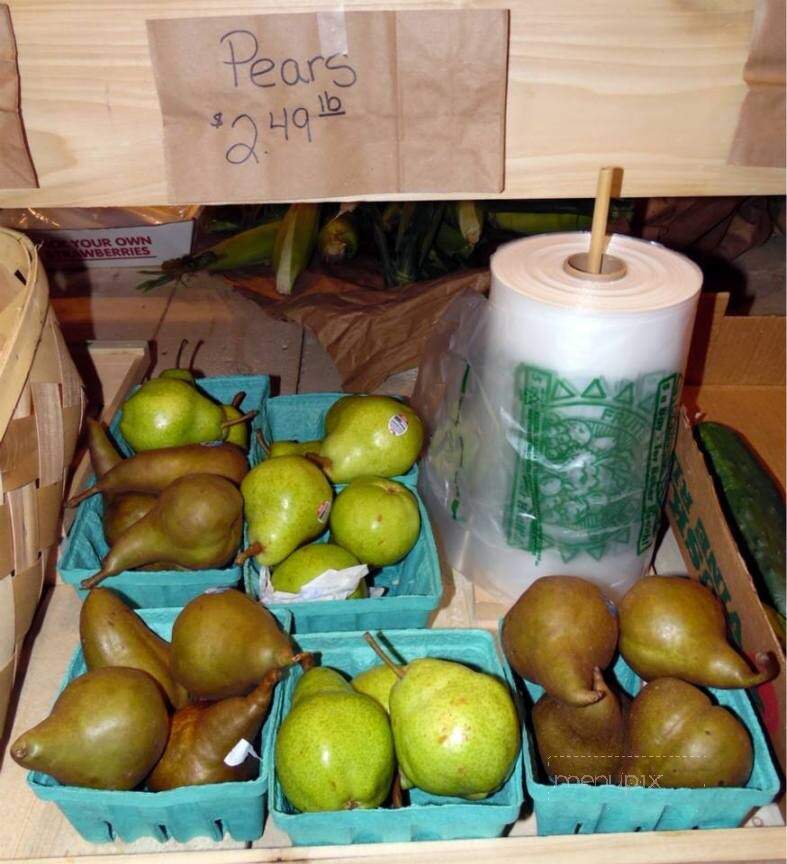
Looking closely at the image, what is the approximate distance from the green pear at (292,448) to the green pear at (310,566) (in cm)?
14

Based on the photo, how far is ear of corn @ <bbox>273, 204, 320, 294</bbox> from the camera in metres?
1.59

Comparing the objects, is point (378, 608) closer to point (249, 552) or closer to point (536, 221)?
point (249, 552)

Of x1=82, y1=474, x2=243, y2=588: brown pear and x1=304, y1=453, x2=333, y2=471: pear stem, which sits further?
x1=304, y1=453, x2=333, y2=471: pear stem

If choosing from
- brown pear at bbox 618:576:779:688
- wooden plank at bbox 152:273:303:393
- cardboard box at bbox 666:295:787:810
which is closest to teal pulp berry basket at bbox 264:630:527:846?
brown pear at bbox 618:576:779:688

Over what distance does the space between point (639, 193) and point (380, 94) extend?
248 millimetres

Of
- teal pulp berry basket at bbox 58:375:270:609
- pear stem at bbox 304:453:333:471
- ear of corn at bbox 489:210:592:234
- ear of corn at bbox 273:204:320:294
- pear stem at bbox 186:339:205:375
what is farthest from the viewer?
ear of corn at bbox 489:210:592:234

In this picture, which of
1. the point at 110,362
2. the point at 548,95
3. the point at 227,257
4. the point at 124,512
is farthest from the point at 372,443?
the point at 227,257

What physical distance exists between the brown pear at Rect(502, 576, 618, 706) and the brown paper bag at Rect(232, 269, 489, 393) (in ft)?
1.88

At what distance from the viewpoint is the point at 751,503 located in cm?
88

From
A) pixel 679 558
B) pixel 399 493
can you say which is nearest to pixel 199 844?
pixel 399 493

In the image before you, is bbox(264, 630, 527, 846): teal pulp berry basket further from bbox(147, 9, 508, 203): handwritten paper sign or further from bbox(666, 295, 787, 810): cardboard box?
bbox(147, 9, 508, 203): handwritten paper sign

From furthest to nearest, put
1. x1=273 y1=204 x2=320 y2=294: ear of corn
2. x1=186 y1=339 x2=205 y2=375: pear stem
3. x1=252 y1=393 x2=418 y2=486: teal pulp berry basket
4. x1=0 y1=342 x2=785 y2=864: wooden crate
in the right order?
x1=273 y1=204 x2=320 y2=294: ear of corn < x1=186 y1=339 x2=205 y2=375: pear stem < x1=252 y1=393 x2=418 y2=486: teal pulp berry basket < x1=0 y1=342 x2=785 y2=864: wooden crate

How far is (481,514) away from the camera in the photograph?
763 mm

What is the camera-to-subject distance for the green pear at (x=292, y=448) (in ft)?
2.83
